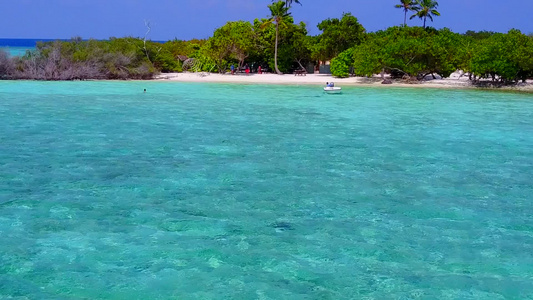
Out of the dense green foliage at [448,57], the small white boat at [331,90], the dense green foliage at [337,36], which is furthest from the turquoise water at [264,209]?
the dense green foliage at [337,36]

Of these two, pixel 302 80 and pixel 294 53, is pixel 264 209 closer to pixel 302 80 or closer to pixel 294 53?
pixel 302 80

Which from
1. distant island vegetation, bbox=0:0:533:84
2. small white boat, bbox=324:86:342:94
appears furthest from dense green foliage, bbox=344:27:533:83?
small white boat, bbox=324:86:342:94

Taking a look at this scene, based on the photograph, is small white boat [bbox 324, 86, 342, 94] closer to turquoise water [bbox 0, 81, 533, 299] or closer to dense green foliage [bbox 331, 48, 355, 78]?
dense green foliage [bbox 331, 48, 355, 78]

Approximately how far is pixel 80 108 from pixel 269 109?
9.71 metres

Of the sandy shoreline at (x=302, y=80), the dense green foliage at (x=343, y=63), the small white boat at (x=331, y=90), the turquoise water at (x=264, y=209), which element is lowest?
the turquoise water at (x=264, y=209)

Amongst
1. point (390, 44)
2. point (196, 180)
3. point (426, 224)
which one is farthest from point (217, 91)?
point (426, 224)

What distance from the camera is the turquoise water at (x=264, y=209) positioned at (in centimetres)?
807

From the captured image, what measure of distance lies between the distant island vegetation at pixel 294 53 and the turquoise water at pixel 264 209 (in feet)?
63.1

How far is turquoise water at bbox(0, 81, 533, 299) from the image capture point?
8.07 metres

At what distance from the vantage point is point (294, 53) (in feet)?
175

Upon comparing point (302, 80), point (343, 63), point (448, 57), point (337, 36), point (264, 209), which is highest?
point (337, 36)

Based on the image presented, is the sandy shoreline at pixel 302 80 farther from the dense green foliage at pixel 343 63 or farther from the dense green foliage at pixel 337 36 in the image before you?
the dense green foliage at pixel 337 36

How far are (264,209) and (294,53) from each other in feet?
142

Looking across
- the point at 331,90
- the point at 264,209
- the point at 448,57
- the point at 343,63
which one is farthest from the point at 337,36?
the point at 264,209
